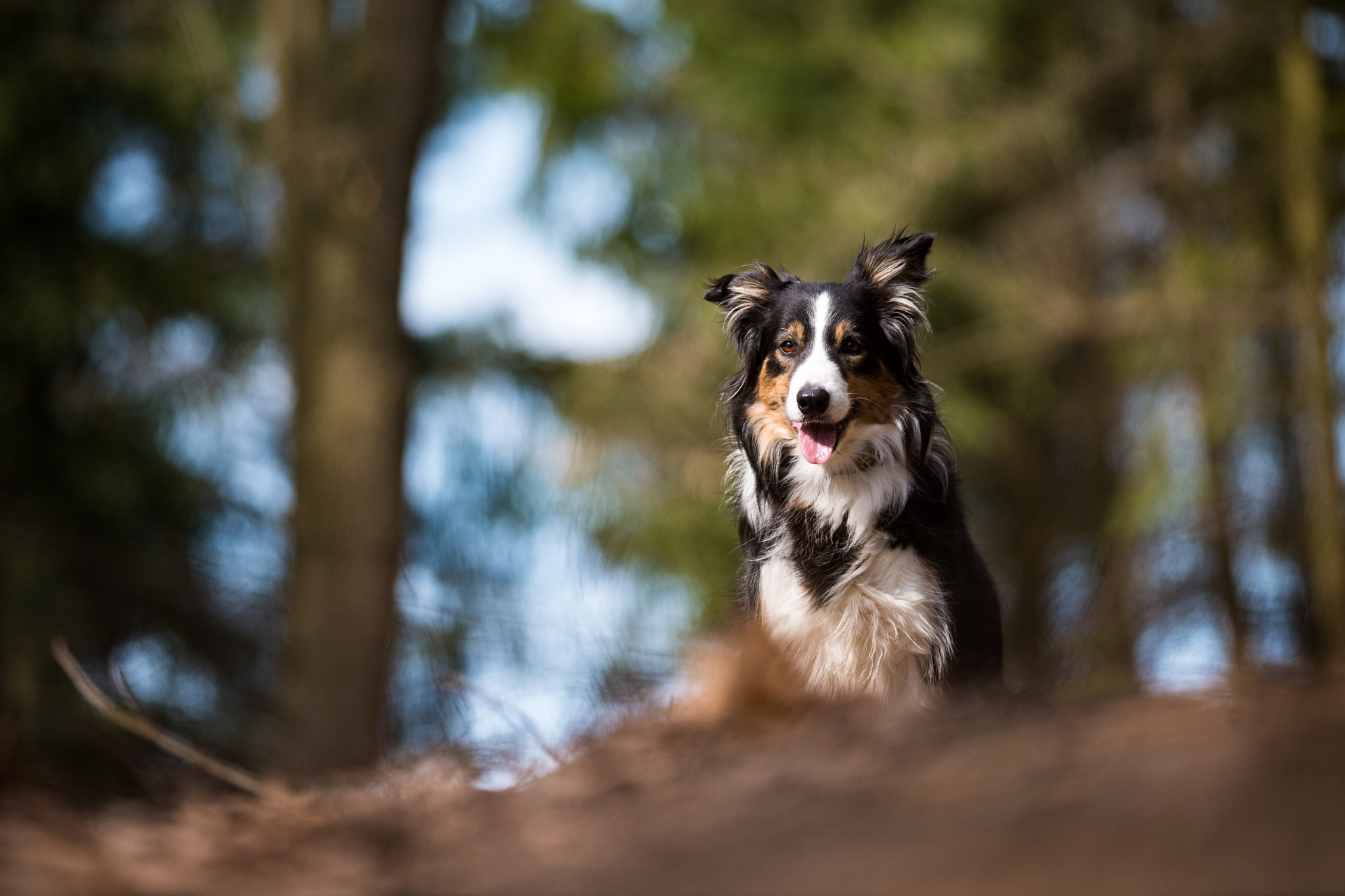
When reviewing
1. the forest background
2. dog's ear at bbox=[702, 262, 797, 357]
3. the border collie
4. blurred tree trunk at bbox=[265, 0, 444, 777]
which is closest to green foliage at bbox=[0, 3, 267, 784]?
the forest background

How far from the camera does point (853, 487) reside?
147 inches

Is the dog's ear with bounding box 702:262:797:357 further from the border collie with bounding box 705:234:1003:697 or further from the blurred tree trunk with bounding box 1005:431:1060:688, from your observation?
the blurred tree trunk with bounding box 1005:431:1060:688

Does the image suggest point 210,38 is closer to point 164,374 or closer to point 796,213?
point 164,374

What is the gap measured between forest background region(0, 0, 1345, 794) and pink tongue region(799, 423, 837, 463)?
2.72 metres

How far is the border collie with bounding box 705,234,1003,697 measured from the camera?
135 inches

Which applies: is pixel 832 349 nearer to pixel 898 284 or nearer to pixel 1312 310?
pixel 898 284

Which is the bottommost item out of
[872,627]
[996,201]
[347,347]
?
[872,627]

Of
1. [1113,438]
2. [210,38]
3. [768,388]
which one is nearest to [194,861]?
[768,388]

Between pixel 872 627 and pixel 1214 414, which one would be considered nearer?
pixel 872 627

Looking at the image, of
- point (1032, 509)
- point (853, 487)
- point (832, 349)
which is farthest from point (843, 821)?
point (1032, 509)

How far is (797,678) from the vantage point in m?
1.97

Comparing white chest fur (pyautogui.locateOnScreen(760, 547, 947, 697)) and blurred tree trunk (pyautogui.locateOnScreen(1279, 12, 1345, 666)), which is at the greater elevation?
blurred tree trunk (pyautogui.locateOnScreen(1279, 12, 1345, 666))

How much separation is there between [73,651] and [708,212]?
6317mm

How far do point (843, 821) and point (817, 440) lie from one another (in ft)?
8.04
